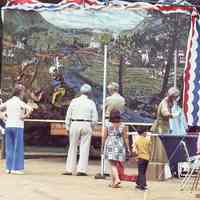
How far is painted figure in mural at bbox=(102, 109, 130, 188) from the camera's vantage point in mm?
12320

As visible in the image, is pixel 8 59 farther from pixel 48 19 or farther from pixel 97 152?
pixel 97 152

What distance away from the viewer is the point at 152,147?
45.0 feet

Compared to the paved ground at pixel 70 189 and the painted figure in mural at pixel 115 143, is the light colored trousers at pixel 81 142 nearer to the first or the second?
the paved ground at pixel 70 189

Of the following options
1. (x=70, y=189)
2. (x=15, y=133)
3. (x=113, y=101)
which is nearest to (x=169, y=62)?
(x=113, y=101)

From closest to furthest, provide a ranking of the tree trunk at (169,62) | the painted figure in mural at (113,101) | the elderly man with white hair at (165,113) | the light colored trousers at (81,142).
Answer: the painted figure in mural at (113,101) < the elderly man with white hair at (165,113) < the light colored trousers at (81,142) < the tree trunk at (169,62)

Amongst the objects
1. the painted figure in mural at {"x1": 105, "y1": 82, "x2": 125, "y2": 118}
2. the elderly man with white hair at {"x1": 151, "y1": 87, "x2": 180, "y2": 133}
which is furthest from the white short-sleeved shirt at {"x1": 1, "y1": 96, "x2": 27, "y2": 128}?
the elderly man with white hair at {"x1": 151, "y1": 87, "x2": 180, "y2": 133}

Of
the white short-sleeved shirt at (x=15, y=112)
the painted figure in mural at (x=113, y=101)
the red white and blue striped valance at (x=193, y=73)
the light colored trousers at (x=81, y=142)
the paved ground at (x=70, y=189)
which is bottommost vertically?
the paved ground at (x=70, y=189)

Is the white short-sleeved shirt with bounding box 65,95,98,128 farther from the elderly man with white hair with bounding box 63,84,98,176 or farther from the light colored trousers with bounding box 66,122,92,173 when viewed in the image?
the light colored trousers with bounding box 66,122,92,173

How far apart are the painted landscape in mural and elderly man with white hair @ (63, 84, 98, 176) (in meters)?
1.63

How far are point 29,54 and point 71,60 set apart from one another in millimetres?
942

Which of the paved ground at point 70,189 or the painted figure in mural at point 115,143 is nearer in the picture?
the paved ground at point 70,189

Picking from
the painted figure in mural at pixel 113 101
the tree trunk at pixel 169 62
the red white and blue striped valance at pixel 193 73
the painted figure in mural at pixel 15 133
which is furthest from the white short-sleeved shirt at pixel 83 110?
the tree trunk at pixel 169 62

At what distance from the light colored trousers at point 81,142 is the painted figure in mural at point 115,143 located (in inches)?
55.0

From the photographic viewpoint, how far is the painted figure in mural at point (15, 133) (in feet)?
45.6
